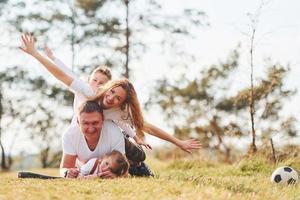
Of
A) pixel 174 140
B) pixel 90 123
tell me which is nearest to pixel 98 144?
pixel 90 123

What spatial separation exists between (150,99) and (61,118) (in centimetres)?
489

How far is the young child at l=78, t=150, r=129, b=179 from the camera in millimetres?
7172

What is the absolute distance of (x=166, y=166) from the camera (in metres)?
14.6

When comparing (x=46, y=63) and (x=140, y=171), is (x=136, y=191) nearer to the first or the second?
(x=140, y=171)

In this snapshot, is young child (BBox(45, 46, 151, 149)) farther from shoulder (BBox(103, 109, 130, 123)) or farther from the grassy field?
the grassy field

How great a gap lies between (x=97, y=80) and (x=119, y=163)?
5.05ft

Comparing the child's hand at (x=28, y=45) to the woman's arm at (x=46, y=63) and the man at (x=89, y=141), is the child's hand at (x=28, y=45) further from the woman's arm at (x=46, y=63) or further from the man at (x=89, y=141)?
the man at (x=89, y=141)

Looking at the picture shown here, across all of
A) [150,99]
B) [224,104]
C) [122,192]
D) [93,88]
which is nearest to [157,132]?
[93,88]

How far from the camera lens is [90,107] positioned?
7.42 metres

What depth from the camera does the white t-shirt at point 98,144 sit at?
25.0 ft

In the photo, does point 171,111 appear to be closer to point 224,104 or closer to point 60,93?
point 224,104

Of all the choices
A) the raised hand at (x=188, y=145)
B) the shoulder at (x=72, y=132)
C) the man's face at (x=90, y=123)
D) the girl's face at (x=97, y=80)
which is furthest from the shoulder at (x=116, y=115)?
the raised hand at (x=188, y=145)

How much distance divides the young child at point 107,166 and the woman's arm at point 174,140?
889mm

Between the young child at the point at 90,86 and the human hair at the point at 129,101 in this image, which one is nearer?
the human hair at the point at 129,101
